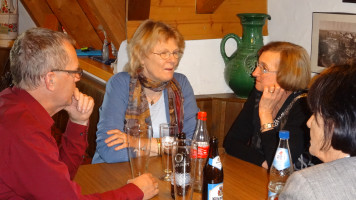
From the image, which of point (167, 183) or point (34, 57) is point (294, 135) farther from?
point (34, 57)

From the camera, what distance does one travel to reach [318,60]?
303cm

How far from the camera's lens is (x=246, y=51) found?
3225 millimetres

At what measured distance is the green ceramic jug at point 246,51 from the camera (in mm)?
3211

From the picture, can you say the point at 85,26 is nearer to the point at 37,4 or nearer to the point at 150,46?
the point at 37,4

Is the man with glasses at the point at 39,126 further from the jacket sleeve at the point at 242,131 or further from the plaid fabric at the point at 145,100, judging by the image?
the jacket sleeve at the point at 242,131

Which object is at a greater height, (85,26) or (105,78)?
(85,26)

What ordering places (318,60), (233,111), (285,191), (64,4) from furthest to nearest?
(64,4) < (233,111) < (318,60) < (285,191)

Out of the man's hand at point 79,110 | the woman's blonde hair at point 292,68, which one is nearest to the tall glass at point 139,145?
the man's hand at point 79,110

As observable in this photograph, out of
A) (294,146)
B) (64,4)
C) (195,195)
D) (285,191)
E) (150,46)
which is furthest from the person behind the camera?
(64,4)

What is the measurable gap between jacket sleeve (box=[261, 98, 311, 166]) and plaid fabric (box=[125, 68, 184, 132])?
484 mm

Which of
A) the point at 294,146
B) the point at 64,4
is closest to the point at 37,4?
the point at 64,4

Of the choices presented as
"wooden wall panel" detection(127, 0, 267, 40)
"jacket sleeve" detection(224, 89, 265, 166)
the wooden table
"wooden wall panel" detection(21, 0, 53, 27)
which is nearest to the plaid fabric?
"jacket sleeve" detection(224, 89, 265, 166)

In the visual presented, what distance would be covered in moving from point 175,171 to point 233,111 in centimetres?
172

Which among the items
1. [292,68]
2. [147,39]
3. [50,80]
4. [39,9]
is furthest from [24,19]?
[50,80]
